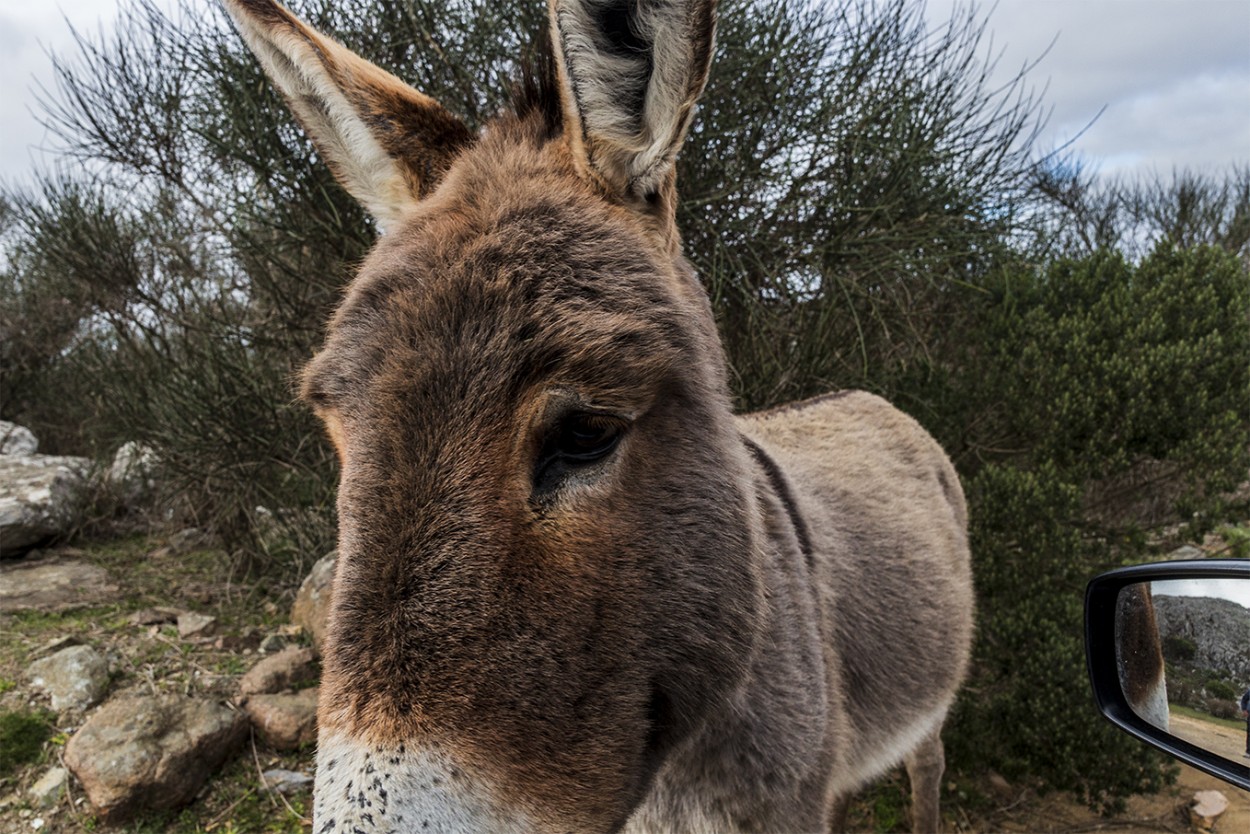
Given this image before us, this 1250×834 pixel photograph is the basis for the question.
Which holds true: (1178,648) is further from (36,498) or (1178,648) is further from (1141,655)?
(36,498)

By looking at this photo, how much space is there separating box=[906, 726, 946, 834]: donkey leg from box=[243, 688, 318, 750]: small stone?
3420 mm

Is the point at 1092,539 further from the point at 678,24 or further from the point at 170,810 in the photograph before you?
the point at 170,810

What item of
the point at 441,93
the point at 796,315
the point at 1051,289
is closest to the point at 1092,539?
the point at 1051,289

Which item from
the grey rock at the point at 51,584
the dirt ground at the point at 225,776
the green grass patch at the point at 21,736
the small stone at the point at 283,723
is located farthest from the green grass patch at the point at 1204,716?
the grey rock at the point at 51,584

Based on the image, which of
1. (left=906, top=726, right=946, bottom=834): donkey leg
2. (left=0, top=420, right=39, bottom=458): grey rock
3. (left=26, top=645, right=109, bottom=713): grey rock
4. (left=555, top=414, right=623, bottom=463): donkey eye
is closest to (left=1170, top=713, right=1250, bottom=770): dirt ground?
(left=555, top=414, right=623, bottom=463): donkey eye

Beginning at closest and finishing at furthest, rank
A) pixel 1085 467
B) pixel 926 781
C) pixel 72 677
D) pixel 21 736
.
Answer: pixel 926 781, pixel 21 736, pixel 72 677, pixel 1085 467

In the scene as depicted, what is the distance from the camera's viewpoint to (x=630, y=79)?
1.47 metres

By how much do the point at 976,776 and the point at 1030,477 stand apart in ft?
6.82

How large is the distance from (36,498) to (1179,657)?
29.9ft

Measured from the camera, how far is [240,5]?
5.50ft

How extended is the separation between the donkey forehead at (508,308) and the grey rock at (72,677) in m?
4.25

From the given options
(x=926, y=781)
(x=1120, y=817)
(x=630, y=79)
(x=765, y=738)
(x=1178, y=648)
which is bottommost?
(x=1120, y=817)

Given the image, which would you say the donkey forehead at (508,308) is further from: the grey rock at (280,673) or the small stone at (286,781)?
the grey rock at (280,673)

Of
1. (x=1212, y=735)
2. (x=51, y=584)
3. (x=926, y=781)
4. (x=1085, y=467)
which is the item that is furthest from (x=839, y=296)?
(x=51, y=584)
